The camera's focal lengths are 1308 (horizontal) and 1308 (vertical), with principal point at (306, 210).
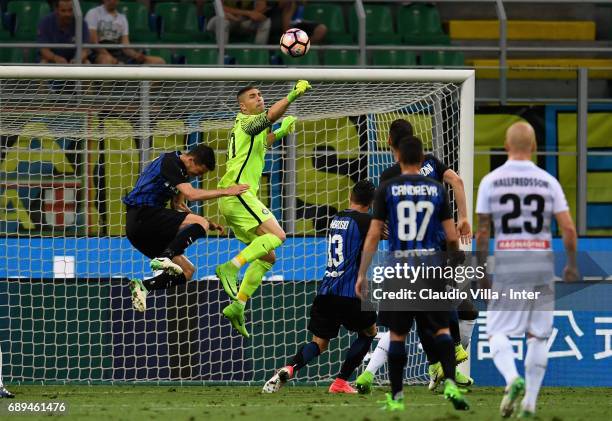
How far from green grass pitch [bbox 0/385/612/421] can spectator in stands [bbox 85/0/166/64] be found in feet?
16.1

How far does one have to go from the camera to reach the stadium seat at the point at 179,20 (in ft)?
54.5

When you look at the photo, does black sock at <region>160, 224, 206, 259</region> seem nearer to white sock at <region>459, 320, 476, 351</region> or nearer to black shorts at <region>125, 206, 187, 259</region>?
black shorts at <region>125, 206, 187, 259</region>

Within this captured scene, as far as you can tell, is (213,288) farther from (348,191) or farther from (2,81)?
(2,81)

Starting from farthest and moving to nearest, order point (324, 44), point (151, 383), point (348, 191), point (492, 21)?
point (492, 21), point (324, 44), point (348, 191), point (151, 383)

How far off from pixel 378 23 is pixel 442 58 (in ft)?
4.56

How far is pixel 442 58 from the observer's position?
16750 millimetres

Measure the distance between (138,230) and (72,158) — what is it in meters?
2.07

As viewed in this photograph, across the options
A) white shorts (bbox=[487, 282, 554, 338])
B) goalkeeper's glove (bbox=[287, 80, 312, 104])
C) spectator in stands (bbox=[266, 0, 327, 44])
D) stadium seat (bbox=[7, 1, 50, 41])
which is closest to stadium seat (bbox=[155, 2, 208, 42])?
spectator in stands (bbox=[266, 0, 327, 44])

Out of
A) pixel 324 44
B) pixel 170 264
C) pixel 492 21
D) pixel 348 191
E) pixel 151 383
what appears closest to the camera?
pixel 170 264

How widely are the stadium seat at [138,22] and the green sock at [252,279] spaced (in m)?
5.60

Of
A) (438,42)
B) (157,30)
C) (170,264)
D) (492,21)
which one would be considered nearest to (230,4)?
(157,30)

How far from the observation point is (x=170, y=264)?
37.3ft

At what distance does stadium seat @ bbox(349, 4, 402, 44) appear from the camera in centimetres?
1733

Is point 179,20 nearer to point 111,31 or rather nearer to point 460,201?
point 111,31
